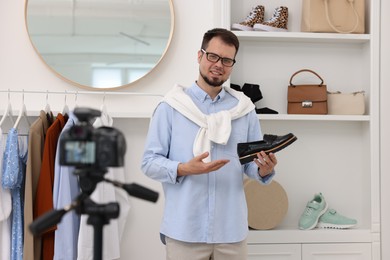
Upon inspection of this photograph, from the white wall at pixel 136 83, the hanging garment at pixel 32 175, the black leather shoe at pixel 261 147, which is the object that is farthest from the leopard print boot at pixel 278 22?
the hanging garment at pixel 32 175

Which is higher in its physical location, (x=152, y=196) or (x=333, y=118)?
(x=333, y=118)

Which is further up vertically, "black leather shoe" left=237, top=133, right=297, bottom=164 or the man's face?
the man's face

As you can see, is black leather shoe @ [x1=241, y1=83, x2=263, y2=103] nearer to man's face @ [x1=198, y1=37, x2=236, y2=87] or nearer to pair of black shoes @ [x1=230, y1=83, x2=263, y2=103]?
pair of black shoes @ [x1=230, y1=83, x2=263, y2=103]

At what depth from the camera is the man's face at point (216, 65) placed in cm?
195

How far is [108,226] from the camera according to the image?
8.28 feet

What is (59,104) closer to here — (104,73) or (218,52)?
(104,73)

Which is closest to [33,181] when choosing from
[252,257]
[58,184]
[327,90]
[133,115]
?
[58,184]

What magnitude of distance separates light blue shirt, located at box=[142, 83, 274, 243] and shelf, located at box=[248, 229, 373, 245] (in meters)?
0.71

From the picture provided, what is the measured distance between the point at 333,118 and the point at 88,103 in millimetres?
1300

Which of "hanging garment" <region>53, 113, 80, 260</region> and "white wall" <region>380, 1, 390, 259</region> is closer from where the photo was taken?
"hanging garment" <region>53, 113, 80, 260</region>

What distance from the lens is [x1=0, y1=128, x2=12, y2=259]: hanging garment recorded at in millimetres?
2340

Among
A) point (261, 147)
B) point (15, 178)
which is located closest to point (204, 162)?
point (261, 147)

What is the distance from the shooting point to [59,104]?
8.91ft

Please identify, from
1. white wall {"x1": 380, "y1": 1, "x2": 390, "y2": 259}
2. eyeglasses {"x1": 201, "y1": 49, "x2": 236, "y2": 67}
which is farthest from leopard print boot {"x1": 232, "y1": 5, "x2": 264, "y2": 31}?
eyeglasses {"x1": 201, "y1": 49, "x2": 236, "y2": 67}
